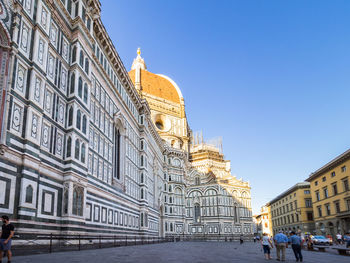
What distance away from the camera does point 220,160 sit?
87188 mm

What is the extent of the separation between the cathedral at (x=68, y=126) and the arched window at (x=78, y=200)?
65 millimetres

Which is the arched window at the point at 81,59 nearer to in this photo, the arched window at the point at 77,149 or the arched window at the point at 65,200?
the arched window at the point at 77,149

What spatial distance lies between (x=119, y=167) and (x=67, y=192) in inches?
537

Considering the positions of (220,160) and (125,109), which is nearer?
(125,109)

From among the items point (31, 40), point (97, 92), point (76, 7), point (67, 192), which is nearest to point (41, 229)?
point (67, 192)

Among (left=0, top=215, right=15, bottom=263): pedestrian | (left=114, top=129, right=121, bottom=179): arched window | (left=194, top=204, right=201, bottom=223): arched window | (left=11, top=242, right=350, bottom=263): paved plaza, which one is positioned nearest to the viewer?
(left=0, top=215, right=15, bottom=263): pedestrian

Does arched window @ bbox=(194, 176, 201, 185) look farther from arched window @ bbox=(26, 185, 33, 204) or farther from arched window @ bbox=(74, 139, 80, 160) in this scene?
arched window @ bbox=(26, 185, 33, 204)

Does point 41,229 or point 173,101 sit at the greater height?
point 173,101

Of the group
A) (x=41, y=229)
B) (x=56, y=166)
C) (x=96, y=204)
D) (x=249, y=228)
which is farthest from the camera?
(x=249, y=228)

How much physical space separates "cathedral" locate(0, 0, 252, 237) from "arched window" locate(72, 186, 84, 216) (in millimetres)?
65

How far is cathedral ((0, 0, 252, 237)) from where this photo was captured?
1524 cm

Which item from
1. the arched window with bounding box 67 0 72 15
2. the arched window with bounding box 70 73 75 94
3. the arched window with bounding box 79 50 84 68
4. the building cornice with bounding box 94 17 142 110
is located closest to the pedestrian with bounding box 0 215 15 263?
the arched window with bounding box 70 73 75 94

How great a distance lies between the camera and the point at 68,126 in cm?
2048

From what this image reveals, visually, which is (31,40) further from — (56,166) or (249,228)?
(249,228)
